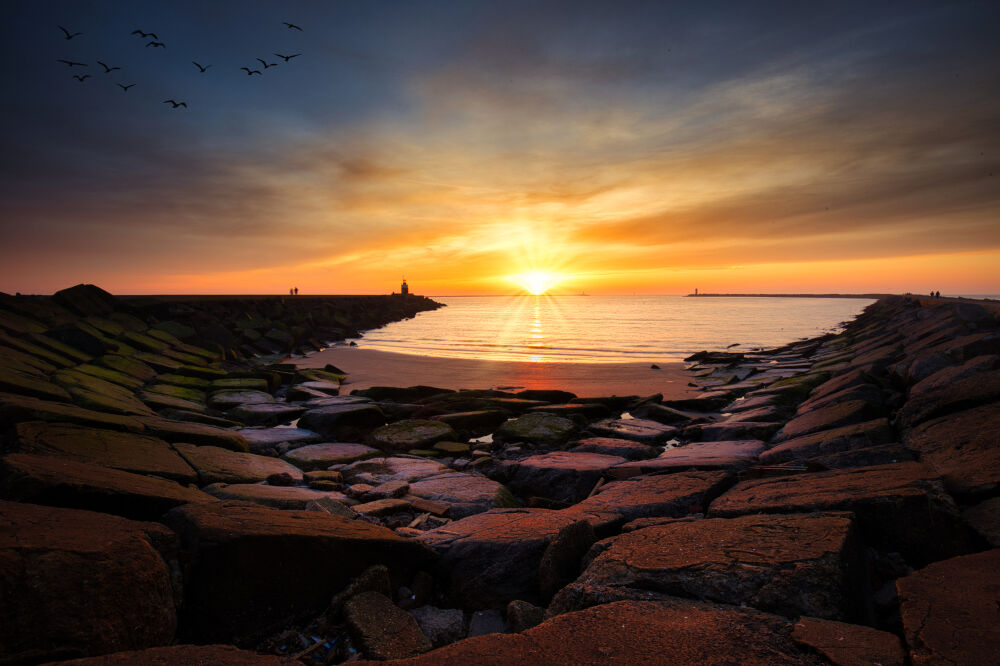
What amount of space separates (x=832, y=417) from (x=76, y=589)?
713 centimetres

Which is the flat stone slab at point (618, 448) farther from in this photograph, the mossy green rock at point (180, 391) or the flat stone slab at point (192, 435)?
the mossy green rock at point (180, 391)

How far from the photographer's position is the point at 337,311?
133 ft

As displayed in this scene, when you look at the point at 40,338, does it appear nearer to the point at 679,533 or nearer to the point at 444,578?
the point at 444,578

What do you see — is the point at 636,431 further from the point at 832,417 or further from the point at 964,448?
the point at 964,448

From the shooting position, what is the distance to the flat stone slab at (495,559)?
3379mm

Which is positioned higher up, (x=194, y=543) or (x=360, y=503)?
(x=194, y=543)

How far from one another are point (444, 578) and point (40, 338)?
11.7m

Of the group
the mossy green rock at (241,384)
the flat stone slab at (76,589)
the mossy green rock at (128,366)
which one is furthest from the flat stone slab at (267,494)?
the mossy green rock at (128,366)

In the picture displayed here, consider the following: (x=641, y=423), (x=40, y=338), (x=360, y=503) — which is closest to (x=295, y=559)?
(x=360, y=503)

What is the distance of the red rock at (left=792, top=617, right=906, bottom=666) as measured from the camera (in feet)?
6.10

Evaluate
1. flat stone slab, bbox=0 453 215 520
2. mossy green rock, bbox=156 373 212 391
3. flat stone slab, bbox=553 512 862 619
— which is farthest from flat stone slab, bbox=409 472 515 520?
mossy green rock, bbox=156 373 212 391

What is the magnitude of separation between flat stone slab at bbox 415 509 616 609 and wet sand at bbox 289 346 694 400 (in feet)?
31.7

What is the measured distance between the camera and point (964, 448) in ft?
12.6

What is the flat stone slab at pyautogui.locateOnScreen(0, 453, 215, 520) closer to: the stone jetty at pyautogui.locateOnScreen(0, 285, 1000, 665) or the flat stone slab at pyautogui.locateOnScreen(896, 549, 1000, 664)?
the stone jetty at pyautogui.locateOnScreen(0, 285, 1000, 665)
